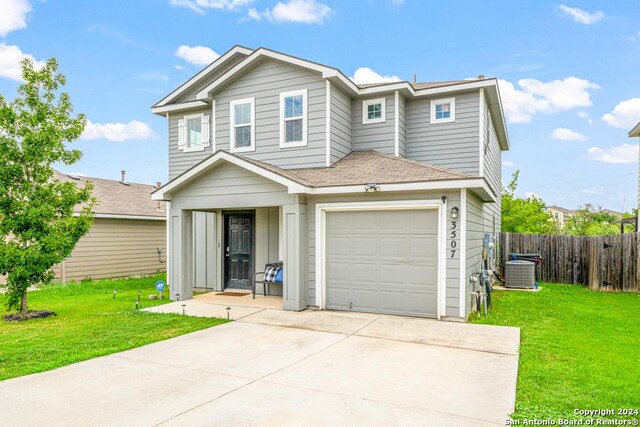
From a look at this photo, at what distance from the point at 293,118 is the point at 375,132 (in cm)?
218

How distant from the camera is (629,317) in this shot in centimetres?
787

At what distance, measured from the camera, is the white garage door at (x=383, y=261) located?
24.9 ft

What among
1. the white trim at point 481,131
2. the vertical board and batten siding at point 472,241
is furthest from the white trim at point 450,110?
the vertical board and batten siding at point 472,241

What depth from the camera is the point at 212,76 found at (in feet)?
39.0

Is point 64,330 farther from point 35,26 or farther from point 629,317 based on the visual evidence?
point 35,26

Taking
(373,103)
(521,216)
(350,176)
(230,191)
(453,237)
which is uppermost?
(373,103)

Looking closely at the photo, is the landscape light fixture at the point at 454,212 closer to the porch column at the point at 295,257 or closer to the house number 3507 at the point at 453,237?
the house number 3507 at the point at 453,237

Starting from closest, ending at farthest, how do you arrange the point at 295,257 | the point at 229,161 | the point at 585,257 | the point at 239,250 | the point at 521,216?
the point at 295,257 → the point at 229,161 → the point at 239,250 → the point at 585,257 → the point at 521,216

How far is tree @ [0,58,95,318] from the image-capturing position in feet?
25.6

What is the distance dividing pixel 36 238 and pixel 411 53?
15.5 meters

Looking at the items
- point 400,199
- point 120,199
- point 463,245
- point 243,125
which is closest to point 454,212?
point 463,245

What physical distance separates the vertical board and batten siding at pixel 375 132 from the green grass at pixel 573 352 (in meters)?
4.60

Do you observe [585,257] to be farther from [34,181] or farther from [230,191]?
[34,181]

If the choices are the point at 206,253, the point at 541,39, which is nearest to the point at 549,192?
the point at 541,39
